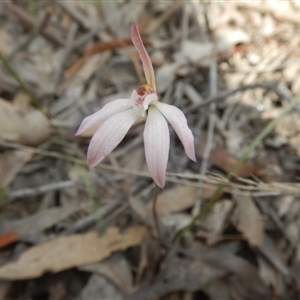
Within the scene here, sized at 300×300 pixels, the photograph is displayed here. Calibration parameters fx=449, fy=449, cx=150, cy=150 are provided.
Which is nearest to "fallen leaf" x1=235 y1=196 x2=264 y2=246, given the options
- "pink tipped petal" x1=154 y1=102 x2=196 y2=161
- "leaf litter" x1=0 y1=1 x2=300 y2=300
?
"leaf litter" x1=0 y1=1 x2=300 y2=300

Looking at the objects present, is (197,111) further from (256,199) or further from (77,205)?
(77,205)

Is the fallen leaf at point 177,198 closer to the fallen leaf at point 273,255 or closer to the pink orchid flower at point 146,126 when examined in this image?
the fallen leaf at point 273,255

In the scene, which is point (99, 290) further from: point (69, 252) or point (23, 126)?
point (23, 126)

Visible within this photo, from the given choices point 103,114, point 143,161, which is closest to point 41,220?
point 143,161

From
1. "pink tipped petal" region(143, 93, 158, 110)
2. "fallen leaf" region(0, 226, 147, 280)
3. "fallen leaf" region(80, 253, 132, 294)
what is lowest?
"fallen leaf" region(80, 253, 132, 294)

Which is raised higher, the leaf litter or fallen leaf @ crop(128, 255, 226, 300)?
the leaf litter

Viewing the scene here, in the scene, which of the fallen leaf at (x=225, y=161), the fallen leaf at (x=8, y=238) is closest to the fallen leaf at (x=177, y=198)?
the fallen leaf at (x=225, y=161)

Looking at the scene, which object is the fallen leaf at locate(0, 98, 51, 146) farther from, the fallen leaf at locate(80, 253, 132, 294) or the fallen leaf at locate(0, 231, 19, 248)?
the fallen leaf at locate(80, 253, 132, 294)
